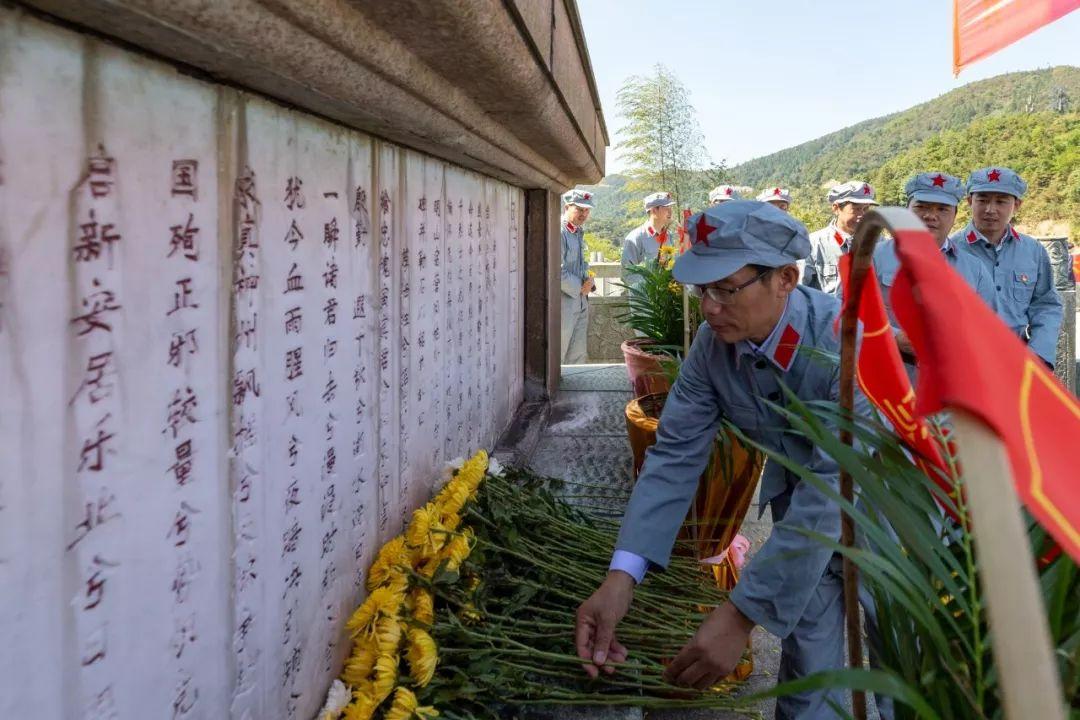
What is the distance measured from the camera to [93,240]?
2.98ft

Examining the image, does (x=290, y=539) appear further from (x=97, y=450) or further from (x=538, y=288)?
(x=538, y=288)

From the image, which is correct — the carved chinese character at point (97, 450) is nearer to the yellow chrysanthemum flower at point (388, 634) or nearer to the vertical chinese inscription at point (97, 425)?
the vertical chinese inscription at point (97, 425)

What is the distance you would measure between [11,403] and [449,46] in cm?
106

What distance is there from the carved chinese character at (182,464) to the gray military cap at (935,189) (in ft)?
13.3

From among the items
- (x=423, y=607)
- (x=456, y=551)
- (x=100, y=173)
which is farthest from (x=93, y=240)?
(x=456, y=551)

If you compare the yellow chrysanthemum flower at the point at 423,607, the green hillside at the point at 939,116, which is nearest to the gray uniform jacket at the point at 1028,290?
the yellow chrysanthemum flower at the point at 423,607

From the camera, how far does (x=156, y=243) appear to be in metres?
1.04

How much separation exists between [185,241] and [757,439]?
4.82 feet

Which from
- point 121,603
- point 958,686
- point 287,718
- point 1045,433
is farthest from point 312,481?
point 1045,433

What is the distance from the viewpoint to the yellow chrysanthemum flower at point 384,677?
1.57 meters

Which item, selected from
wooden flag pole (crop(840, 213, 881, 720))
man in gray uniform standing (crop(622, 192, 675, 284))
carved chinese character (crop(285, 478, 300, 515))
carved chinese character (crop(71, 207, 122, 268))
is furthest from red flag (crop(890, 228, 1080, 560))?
man in gray uniform standing (crop(622, 192, 675, 284))

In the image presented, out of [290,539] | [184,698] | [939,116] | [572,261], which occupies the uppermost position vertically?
[939,116]

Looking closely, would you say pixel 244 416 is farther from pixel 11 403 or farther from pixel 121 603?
pixel 11 403

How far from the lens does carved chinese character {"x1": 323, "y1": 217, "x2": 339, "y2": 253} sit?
162cm
